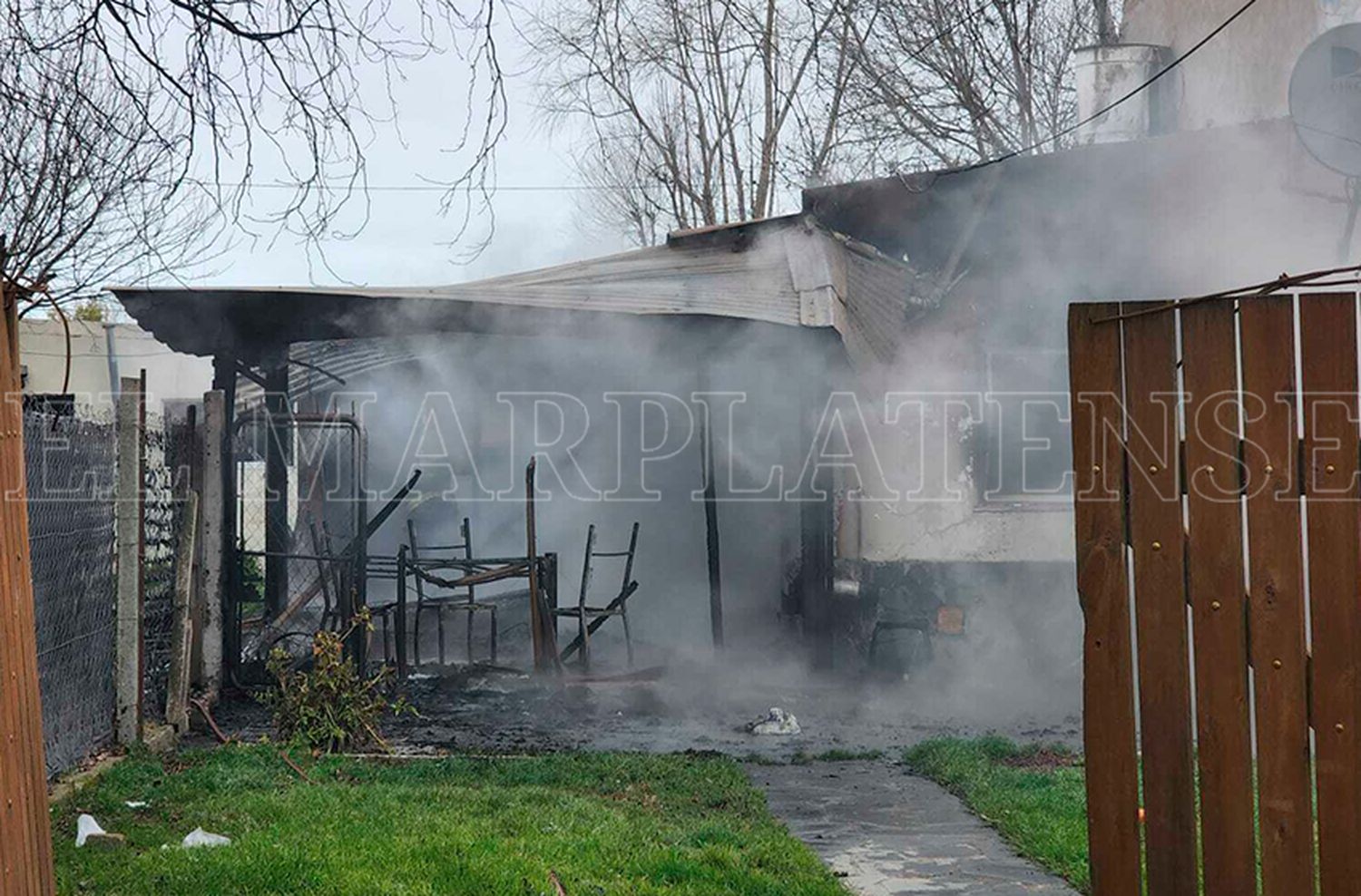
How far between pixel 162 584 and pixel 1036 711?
720cm

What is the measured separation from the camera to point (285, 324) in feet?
39.0

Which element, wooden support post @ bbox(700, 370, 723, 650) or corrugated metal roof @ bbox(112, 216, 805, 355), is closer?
corrugated metal roof @ bbox(112, 216, 805, 355)

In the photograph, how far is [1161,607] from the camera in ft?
12.3

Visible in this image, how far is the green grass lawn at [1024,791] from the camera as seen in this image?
6234 mm

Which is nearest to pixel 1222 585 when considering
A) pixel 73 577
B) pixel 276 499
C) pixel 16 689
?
pixel 16 689

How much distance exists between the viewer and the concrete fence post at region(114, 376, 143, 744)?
8.35m

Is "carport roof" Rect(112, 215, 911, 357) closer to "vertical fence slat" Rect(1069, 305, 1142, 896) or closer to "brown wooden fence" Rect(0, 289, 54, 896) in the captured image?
"vertical fence slat" Rect(1069, 305, 1142, 896)

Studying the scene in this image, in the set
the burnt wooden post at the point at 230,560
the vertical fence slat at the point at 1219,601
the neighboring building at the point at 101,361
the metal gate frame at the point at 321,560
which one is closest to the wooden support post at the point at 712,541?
the metal gate frame at the point at 321,560

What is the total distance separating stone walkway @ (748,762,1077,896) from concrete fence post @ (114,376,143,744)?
406 centimetres

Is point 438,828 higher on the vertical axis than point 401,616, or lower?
lower

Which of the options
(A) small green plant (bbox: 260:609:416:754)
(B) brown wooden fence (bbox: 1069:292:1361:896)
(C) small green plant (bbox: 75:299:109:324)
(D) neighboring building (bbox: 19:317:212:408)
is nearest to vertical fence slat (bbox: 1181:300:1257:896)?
(B) brown wooden fence (bbox: 1069:292:1361:896)

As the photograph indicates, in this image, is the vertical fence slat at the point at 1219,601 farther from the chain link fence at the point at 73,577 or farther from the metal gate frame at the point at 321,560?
the metal gate frame at the point at 321,560

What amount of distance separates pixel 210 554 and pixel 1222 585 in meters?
8.29

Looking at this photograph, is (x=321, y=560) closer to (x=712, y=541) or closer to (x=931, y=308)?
(x=712, y=541)
